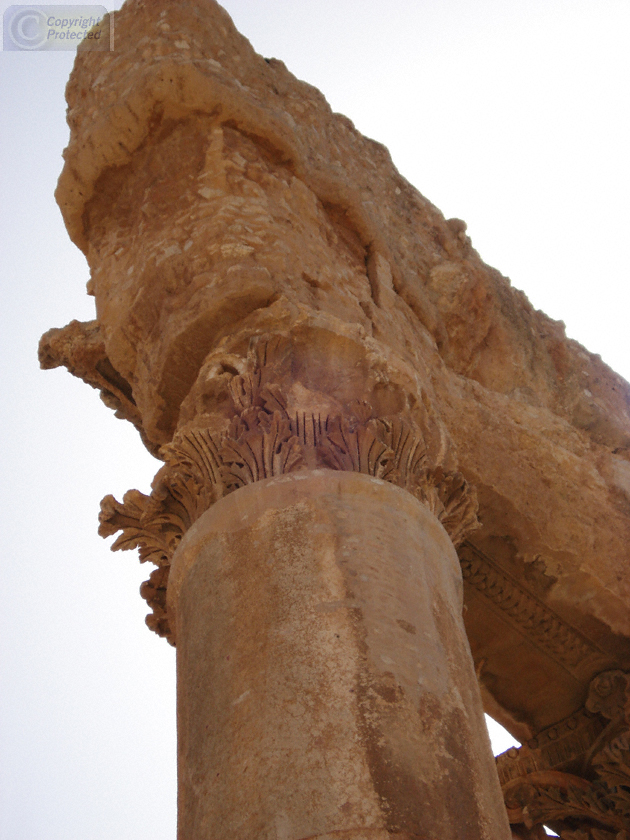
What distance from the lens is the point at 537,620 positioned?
5.61 m

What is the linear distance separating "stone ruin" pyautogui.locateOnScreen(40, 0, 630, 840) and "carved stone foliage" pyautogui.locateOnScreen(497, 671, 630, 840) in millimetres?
20

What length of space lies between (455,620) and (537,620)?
2.59 meters

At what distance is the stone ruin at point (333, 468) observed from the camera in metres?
2.64

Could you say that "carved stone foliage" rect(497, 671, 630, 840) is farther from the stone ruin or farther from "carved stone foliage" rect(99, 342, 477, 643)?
"carved stone foliage" rect(99, 342, 477, 643)

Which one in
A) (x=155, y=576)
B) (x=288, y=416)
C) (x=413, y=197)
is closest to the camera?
(x=288, y=416)

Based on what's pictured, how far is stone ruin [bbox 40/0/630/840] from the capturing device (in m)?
2.64

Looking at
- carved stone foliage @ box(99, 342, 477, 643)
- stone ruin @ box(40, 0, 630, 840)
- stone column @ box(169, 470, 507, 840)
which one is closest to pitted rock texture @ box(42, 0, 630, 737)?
stone ruin @ box(40, 0, 630, 840)

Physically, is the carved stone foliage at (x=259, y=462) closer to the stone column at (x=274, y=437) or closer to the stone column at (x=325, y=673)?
the stone column at (x=274, y=437)

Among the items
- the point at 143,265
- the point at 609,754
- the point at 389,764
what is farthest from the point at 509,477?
the point at 389,764

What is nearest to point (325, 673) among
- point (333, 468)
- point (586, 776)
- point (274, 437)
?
point (333, 468)

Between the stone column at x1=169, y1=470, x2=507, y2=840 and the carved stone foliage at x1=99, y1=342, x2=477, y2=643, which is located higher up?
the carved stone foliage at x1=99, y1=342, x2=477, y2=643

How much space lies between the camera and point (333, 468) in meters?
3.46

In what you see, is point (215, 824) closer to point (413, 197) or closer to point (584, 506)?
point (584, 506)

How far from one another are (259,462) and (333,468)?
0.93 ft
